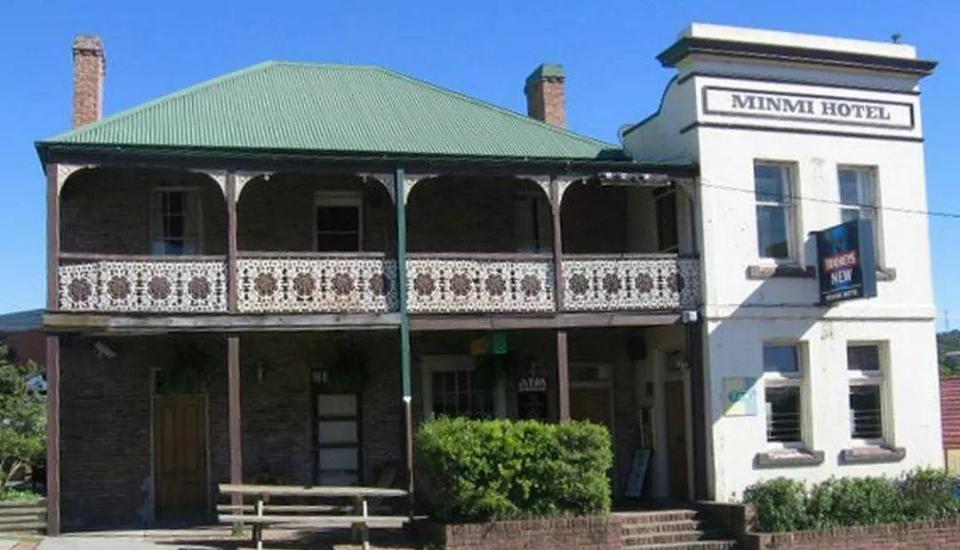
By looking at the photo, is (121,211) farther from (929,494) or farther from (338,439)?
(929,494)

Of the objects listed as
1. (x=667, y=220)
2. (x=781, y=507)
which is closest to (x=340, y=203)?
(x=667, y=220)

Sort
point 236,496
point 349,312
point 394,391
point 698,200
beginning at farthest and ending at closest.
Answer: point 394,391 < point 698,200 < point 349,312 < point 236,496

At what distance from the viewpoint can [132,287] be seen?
55.1 ft

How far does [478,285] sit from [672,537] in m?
4.79

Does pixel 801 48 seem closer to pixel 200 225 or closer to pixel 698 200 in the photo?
pixel 698 200

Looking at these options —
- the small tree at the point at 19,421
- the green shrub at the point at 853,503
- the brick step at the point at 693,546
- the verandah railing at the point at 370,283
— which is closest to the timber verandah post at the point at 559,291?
the verandah railing at the point at 370,283

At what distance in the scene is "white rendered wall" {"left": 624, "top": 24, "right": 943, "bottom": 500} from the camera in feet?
62.1

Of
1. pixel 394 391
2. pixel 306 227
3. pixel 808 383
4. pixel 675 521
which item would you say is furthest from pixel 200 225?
pixel 808 383

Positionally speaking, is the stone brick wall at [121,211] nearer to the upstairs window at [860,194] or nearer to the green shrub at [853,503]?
the green shrub at [853,503]

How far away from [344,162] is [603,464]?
5.87 m

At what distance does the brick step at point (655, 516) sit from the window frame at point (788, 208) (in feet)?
14.4

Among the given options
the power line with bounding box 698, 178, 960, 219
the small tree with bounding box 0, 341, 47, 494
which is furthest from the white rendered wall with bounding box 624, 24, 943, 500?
the small tree with bounding box 0, 341, 47, 494

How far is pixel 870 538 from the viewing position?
17.9 m

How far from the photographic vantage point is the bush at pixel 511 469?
1605 centimetres
